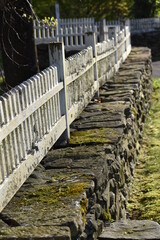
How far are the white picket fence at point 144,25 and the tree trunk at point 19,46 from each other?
76.3 ft

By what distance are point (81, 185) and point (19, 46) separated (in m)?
4.11

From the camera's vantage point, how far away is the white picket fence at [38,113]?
12.7 ft

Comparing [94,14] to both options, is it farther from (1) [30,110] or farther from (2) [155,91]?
(1) [30,110]

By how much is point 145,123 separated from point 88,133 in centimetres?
518

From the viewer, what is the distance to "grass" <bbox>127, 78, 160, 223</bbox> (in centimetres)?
605

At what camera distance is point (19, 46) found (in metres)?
7.94

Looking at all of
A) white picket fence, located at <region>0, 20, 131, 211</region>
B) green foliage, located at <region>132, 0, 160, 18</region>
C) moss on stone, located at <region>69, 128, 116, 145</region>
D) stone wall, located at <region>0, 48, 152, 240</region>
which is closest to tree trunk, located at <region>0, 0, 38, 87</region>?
white picket fence, located at <region>0, 20, 131, 211</region>

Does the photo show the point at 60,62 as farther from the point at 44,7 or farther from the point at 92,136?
the point at 44,7

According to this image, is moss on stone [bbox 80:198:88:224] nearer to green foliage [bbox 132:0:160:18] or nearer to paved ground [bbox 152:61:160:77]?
paved ground [bbox 152:61:160:77]

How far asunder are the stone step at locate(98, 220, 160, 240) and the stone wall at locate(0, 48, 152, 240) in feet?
0.28

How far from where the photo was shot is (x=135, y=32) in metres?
30.7

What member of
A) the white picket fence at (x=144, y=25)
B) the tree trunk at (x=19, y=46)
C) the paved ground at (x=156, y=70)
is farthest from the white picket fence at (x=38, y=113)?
the white picket fence at (x=144, y=25)

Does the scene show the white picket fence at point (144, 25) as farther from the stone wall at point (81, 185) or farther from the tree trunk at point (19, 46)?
the stone wall at point (81, 185)

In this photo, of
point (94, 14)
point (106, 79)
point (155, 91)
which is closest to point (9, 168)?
point (106, 79)
